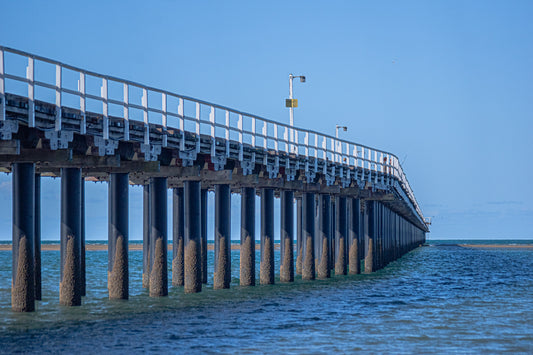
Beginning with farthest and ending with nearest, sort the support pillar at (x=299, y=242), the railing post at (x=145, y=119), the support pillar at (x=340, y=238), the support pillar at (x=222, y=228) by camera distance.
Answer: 1. the support pillar at (x=299, y=242)
2. the support pillar at (x=340, y=238)
3. the support pillar at (x=222, y=228)
4. the railing post at (x=145, y=119)

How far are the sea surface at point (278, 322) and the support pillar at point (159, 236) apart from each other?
55 cm

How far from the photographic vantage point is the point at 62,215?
27.0 m

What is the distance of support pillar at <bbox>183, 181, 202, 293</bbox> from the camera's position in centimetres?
3298

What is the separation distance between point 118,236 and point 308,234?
52.8 ft

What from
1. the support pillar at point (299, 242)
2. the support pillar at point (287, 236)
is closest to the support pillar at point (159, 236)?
the support pillar at point (287, 236)

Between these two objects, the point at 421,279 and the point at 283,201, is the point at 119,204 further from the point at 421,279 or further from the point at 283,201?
the point at 421,279

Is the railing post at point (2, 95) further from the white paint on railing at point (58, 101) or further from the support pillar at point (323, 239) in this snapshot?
the support pillar at point (323, 239)

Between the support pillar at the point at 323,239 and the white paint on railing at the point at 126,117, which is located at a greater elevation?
Result: the white paint on railing at the point at 126,117

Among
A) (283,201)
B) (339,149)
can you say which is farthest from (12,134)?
(339,149)

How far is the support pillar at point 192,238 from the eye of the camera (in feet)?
108

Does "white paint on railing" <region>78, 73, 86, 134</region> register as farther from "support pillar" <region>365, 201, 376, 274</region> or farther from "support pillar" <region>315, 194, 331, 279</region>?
"support pillar" <region>365, 201, 376, 274</region>

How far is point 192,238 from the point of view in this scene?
3300 centimetres

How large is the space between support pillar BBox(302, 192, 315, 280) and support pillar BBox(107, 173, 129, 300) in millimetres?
15399

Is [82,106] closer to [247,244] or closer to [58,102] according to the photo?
[58,102]
